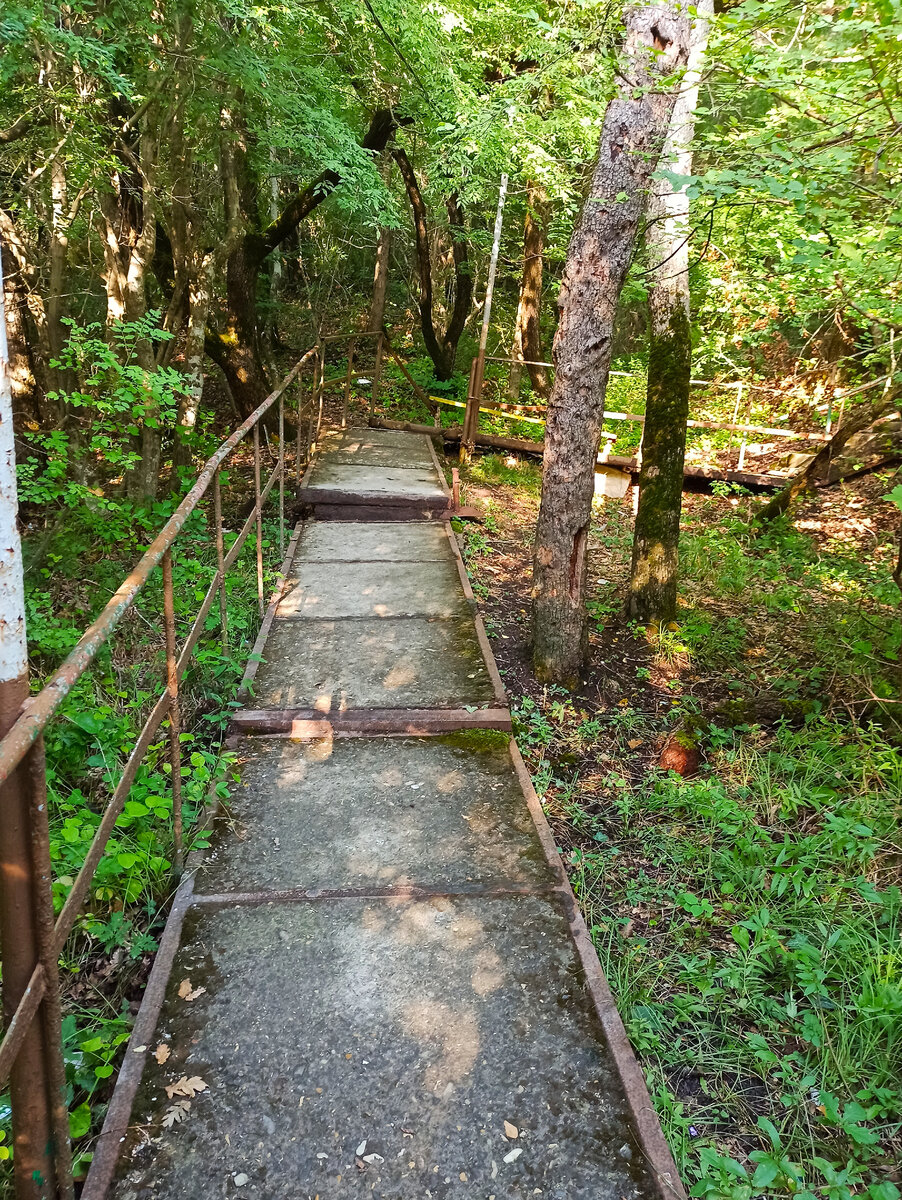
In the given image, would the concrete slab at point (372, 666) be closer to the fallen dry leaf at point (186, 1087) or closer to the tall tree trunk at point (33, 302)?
the fallen dry leaf at point (186, 1087)

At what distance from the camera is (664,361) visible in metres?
5.75

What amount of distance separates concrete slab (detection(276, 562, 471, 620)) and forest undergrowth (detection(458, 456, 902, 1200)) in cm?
49

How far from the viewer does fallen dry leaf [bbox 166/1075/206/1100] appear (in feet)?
6.63

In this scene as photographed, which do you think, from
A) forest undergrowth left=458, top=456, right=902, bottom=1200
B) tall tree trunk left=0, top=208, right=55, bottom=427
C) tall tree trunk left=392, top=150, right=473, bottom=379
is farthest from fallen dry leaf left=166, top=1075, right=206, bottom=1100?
tall tree trunk left=392, top=150, right=473, bottom=379

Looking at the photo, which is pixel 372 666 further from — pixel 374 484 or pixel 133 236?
pixel 133 236

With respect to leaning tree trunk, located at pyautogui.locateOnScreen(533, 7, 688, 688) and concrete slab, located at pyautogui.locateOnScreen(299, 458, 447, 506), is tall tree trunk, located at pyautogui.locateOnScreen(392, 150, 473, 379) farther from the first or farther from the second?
leaning tree trunk, located at pyautogui.locateOnScreen(533, 7, 688, 688)

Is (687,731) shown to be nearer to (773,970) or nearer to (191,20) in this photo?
(773,970)

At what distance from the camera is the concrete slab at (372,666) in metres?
3.96

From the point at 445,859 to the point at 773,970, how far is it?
4.23 ft

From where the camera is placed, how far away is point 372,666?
4305 mm

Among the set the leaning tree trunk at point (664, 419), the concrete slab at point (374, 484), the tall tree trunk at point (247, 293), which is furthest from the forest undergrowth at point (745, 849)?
the tall tree trunk at point (247, 293)

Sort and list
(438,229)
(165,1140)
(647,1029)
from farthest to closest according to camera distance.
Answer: (438,229)
(647,1029)
(165,1140)

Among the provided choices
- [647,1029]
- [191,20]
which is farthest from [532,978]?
[191,20]

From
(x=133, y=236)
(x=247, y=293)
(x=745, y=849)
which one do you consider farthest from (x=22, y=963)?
(x=247, y=293)
